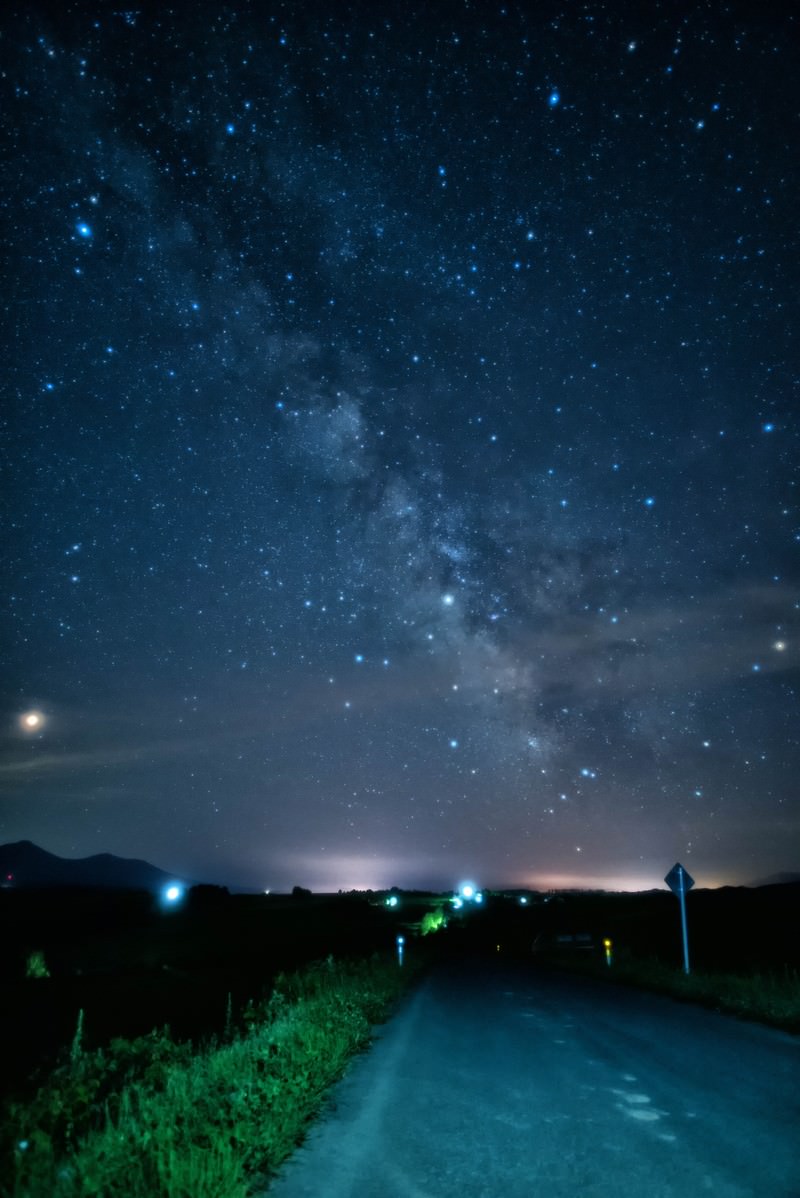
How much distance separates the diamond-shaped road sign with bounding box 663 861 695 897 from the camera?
1880cm

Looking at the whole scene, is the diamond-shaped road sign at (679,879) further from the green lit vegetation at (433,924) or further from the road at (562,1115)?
the green lit vegetation at (433,924)

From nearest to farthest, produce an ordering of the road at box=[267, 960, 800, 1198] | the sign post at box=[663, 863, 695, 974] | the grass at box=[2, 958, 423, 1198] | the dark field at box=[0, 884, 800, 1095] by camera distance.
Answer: the grass at box=[2, 958, 423, 1198], the road at box=[267, 960, 800, 1198], the dark field at box=[0, 884, 800, 1095], the sign post at box=[663, 863, 695, 974]

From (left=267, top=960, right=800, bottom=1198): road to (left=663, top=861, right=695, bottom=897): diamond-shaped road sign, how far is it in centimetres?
622

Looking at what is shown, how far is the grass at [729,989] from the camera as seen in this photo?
1255cm

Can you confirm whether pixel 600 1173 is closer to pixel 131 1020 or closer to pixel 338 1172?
pixel 338 1172

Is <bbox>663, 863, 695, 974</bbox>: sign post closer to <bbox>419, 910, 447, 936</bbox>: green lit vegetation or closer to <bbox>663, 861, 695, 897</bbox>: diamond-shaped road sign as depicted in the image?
<bbox>663, 861, 695, 897</bbox>: diamond-shaped road sign

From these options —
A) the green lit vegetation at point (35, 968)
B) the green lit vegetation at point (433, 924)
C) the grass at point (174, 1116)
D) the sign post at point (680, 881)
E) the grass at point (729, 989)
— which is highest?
the sign post at point (680, 881)

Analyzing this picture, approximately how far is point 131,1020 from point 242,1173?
13.8m

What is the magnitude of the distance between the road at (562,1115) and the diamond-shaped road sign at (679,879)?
6219mm

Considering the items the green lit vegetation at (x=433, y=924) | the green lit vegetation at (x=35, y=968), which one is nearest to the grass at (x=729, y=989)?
the green lit vegetation at (x=35, y=968)

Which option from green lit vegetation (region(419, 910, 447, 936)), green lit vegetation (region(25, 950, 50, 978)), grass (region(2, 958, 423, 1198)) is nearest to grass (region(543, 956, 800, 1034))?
grass (region(2, 958, 423, 1198))

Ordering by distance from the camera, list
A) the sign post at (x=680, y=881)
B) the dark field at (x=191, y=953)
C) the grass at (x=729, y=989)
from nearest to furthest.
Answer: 1. the grass at (x=729, y=989)
2. the dark field at (x=191, y=953)
3. the sign post at (x=680, y=881)

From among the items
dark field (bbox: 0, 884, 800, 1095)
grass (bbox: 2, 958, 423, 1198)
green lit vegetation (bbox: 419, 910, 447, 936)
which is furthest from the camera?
green lit vegetation (bbox: 419, 910, 447, 936)

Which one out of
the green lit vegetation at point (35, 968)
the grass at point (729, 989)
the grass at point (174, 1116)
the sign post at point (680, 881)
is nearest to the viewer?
the grass at point (174, 1116)
